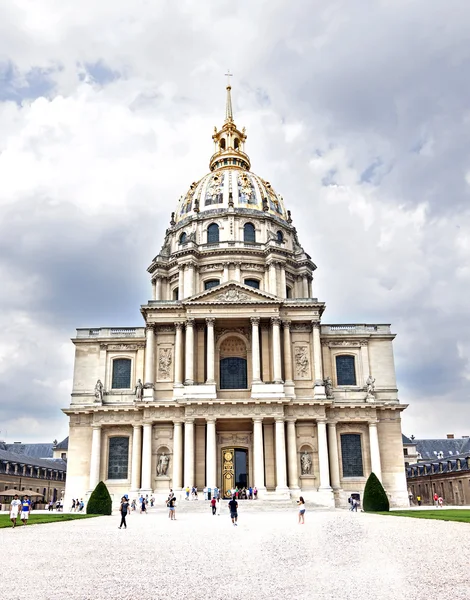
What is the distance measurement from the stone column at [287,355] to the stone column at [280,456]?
3877 millimetres

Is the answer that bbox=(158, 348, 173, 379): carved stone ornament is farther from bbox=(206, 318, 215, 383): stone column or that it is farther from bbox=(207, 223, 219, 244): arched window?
bbox=(207, 223, 219, 244): arched window

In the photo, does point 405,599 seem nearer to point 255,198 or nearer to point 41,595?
point 41,595

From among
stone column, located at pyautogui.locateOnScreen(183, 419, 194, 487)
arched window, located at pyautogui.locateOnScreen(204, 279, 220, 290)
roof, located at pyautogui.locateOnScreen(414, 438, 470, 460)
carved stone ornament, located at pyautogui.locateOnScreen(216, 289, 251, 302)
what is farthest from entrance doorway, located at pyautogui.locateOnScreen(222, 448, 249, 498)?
roof, located at pyautogui.locateOnScreen(414, 438, 470, 460)

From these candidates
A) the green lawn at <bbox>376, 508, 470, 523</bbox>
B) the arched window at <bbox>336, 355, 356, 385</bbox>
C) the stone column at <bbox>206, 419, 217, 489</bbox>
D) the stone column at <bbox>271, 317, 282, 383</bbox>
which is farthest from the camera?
the arched window at <bbox>336, 355, 356, 385</bbox>

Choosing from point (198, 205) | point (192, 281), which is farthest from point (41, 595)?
point (198, 205)

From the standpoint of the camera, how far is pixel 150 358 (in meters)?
49.0

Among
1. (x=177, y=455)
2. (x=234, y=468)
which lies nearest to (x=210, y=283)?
(x=234, y=468)

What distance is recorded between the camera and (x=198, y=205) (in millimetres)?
65000

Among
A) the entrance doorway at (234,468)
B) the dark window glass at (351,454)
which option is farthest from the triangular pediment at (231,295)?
the dark window glass at (351,454)

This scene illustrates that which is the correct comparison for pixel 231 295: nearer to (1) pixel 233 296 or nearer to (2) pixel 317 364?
(1) pixel 233 296

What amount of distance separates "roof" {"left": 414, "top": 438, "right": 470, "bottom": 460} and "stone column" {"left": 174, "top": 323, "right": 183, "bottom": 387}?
52.2 metres

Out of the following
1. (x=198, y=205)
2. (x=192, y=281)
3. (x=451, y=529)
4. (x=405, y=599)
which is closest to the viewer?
(x=405, y=599)

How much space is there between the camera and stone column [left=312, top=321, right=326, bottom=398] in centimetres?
4790

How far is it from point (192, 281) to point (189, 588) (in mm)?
48478
